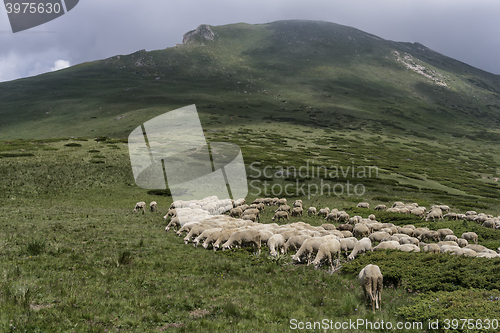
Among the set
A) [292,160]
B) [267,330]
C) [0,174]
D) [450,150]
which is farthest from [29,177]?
[450,150]

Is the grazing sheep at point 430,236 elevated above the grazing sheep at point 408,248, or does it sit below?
below

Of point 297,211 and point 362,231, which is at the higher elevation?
Answer: point 362,231

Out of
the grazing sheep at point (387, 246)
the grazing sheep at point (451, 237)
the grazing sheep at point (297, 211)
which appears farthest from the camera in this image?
the grazing sheep at point (297, 211)

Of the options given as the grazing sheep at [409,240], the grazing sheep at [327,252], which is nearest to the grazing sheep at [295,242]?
the grazing sheep at [327,252]

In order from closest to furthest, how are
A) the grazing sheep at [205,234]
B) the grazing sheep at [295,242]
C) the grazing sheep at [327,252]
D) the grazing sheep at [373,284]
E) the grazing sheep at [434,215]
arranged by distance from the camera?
1. the grazing sheep at [373,284]
2. the grazing sheep at [327,252]
3. the grazing sheep at [295,242]
4. the grazing sheep at [205,234]
5. the grazing sheep at [434,215]

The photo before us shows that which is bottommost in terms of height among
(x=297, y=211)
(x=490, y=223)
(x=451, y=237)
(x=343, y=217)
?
(x=297, y=211)

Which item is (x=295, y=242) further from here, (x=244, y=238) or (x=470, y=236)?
(x=470, y=236)

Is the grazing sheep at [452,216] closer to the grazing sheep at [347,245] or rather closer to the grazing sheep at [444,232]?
the grazing sheep at [444,232]

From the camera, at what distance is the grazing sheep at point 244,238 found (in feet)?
73.6

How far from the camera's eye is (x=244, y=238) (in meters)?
22.5

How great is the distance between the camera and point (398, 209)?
4556 cm

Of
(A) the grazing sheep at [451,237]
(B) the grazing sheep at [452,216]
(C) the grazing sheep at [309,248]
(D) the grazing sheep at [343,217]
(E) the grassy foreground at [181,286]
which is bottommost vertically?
(B) the grazing sheep at [452,216]

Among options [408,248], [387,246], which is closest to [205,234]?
[387,246]

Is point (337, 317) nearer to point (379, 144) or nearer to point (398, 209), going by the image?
point (398, 209)
